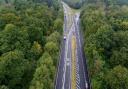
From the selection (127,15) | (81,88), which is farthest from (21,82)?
(127,15)

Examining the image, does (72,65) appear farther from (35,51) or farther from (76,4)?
(76,4)

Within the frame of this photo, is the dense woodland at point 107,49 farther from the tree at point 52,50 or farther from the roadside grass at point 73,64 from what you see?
the tree at point 52,50

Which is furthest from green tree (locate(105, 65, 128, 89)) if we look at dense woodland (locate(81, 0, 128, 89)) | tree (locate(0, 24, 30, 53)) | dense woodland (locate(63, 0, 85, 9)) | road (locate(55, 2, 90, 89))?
dense woodland (locate(63, 0, 85, 9))

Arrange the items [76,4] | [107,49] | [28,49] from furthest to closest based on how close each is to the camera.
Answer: [76,4] < [107,49] < [28,49]

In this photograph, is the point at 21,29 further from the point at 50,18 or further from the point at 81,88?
the point at 81,88

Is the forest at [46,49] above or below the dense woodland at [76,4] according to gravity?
below

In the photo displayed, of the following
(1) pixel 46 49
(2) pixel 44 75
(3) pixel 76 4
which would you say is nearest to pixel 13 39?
(1) pixel 46 49

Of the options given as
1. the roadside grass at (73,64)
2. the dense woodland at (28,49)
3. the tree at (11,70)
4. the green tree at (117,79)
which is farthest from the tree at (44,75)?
the green tree at (117,79)
